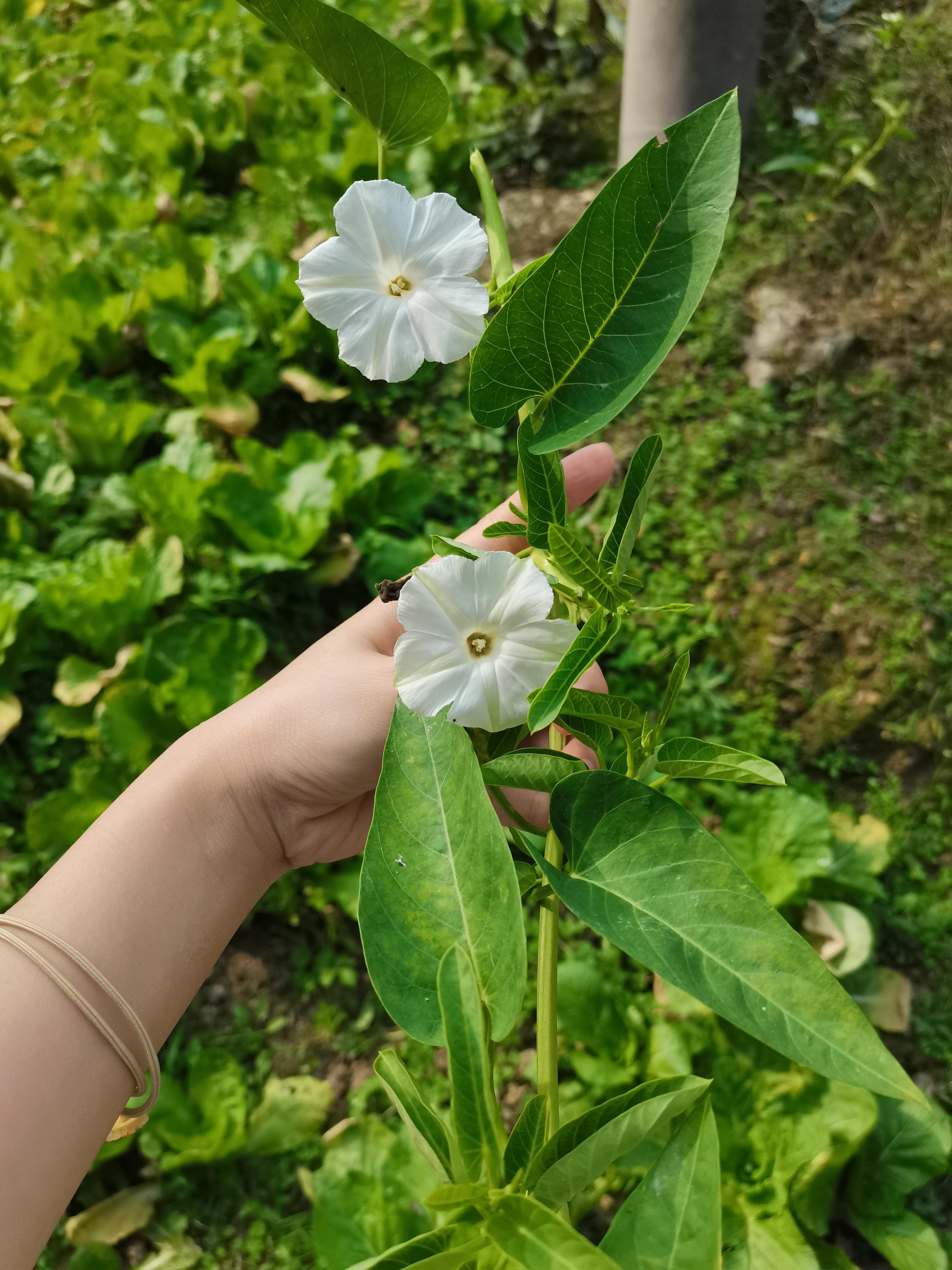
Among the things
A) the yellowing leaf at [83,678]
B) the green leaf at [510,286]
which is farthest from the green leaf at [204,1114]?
the green leaf at [510,286]

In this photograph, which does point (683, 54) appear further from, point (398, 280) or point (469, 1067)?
point (469, 1067)

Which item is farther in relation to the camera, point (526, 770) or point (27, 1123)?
point (27, 1123)

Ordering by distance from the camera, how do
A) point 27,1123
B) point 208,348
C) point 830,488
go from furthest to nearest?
point 208,348
point 830,488
point 27,1123

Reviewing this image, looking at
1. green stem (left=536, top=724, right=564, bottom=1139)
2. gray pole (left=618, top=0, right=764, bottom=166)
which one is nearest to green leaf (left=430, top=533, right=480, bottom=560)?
green stem (left=536, top=724, right=564, bottom=1139)

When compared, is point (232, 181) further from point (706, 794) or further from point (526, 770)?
point (526, 770)

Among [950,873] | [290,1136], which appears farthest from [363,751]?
[950,873]

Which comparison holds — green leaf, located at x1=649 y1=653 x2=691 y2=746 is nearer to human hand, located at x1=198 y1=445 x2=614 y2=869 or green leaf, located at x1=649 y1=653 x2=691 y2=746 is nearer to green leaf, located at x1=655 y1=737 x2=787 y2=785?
green leaf, located at x1=655 y1=737 x2=787 y2=785
